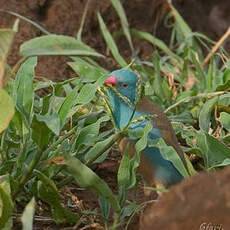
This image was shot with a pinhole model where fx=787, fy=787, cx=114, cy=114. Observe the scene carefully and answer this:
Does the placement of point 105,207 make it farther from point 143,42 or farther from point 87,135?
point 143,42

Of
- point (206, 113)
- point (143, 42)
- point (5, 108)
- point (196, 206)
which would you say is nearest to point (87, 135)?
point (5, 108)

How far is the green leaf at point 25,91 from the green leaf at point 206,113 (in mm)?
959

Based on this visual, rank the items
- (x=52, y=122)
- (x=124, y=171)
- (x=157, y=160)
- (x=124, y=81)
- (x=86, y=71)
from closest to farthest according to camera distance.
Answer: (x=52, y=122)
(x=124, y=171)
(x=157, y=160)
(x=124, y=81)
(x=86, y=71)

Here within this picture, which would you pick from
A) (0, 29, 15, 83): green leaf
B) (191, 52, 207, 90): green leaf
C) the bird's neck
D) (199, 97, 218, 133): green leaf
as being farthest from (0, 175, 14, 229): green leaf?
(191, 52, 207, 90): green leaf

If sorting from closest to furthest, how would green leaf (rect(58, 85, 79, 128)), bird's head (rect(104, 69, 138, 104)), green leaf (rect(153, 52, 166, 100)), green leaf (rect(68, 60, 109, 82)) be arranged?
green leaf (rect(58, 85, 79, 128)) → bird's head (rect(104, 69, 138, 104)) → green leaf (rect(68, 60, 109, 82)) → green leaf (rect(153, 52, 166, 100))

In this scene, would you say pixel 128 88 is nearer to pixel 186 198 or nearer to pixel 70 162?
pixel 70 162

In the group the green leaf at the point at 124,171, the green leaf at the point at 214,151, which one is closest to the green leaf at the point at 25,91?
the green leaf at the point at 124,171

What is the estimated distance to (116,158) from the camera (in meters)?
3.58

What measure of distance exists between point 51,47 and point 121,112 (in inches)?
26.3

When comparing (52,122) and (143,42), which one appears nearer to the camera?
(52,122)

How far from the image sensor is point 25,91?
9.07 feet

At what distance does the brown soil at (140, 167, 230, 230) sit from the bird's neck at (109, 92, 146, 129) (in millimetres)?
1175

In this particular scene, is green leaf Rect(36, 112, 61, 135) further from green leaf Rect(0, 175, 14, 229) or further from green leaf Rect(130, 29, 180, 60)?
green leaf Rect(130, 29, 180, 60)

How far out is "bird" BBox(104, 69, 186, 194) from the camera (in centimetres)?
299
